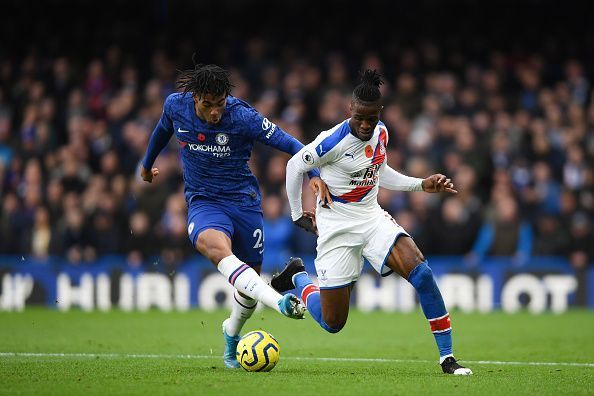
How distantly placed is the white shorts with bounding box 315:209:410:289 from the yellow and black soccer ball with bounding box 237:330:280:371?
731 millimetres

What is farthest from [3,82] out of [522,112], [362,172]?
[362,172]

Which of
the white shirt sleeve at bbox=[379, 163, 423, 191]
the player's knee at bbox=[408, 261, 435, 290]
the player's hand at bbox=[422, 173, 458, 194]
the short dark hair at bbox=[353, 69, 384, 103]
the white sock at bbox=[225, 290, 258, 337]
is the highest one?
the short dark hair at bbox=[353, 69, 384, 103]

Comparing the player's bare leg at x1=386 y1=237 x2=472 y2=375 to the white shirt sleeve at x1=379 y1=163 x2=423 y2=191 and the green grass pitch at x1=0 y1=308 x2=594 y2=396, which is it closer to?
the green grass pitch at x1=0 y1=308 x2=594 y2=396

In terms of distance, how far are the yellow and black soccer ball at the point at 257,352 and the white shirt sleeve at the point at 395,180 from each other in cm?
173

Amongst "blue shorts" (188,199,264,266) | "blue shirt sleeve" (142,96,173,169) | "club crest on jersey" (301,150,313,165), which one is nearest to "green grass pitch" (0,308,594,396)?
"blue shorts" (188,199,264,266)

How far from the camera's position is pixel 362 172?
9203 mm

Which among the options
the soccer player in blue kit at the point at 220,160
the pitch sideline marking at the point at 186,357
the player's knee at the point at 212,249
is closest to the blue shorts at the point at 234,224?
the soccer player in blue kit at the point at 220,160

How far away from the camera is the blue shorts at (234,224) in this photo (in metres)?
9.30

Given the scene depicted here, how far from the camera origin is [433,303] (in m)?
8.92

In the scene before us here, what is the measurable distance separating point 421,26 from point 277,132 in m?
15.6

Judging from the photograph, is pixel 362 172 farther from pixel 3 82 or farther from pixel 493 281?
Answer: pixel 3 82

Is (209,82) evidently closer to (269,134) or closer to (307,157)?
(269,134)

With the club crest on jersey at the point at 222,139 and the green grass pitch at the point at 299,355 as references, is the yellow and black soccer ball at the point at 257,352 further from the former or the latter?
the club crest on jersey at the point at 222,139

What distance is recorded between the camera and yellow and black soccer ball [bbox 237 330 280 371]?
9.13 meters
